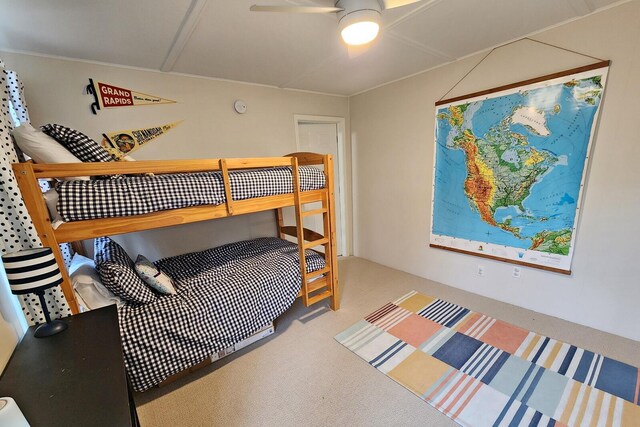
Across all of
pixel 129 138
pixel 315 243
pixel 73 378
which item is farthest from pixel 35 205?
pixel 315 243

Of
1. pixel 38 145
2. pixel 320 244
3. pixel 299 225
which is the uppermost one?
pixel 38 145

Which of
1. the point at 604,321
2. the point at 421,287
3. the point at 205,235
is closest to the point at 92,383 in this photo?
the point at 205,235

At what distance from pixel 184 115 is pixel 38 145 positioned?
1242 millimetres

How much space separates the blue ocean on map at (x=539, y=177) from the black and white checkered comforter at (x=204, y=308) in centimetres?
156

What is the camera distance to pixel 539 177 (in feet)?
6.75

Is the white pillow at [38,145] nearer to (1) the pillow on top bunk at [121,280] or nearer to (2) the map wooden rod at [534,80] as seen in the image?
(1) the pillow on top bunk at [121,280]

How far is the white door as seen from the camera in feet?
10.8

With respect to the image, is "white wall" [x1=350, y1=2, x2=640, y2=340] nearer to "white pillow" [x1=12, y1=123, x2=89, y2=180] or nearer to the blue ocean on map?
the blue ocean on map

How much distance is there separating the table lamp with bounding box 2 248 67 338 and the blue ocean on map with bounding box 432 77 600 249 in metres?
3.02

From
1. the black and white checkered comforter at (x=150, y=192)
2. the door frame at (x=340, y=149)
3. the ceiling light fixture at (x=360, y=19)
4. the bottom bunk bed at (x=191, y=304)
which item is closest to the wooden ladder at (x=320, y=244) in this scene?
the bottom bunk bed at (x=191, y=304)

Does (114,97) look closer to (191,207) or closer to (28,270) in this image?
(191,207)

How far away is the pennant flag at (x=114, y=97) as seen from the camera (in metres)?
1.98

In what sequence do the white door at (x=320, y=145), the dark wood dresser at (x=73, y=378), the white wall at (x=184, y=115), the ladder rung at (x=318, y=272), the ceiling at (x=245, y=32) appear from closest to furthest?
Result: the dark wood dresser at (x=73, y=378) < the ceiling at (x=245, y=32) < the white wall at (x=184, y=115) < the ladder rung at (x=318, y=272) < the white door at (x=320, y=145)

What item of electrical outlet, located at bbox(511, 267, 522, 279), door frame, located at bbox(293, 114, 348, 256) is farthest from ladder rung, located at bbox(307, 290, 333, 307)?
electrical outlet, located at bbox(511, 267, 522, 279)
